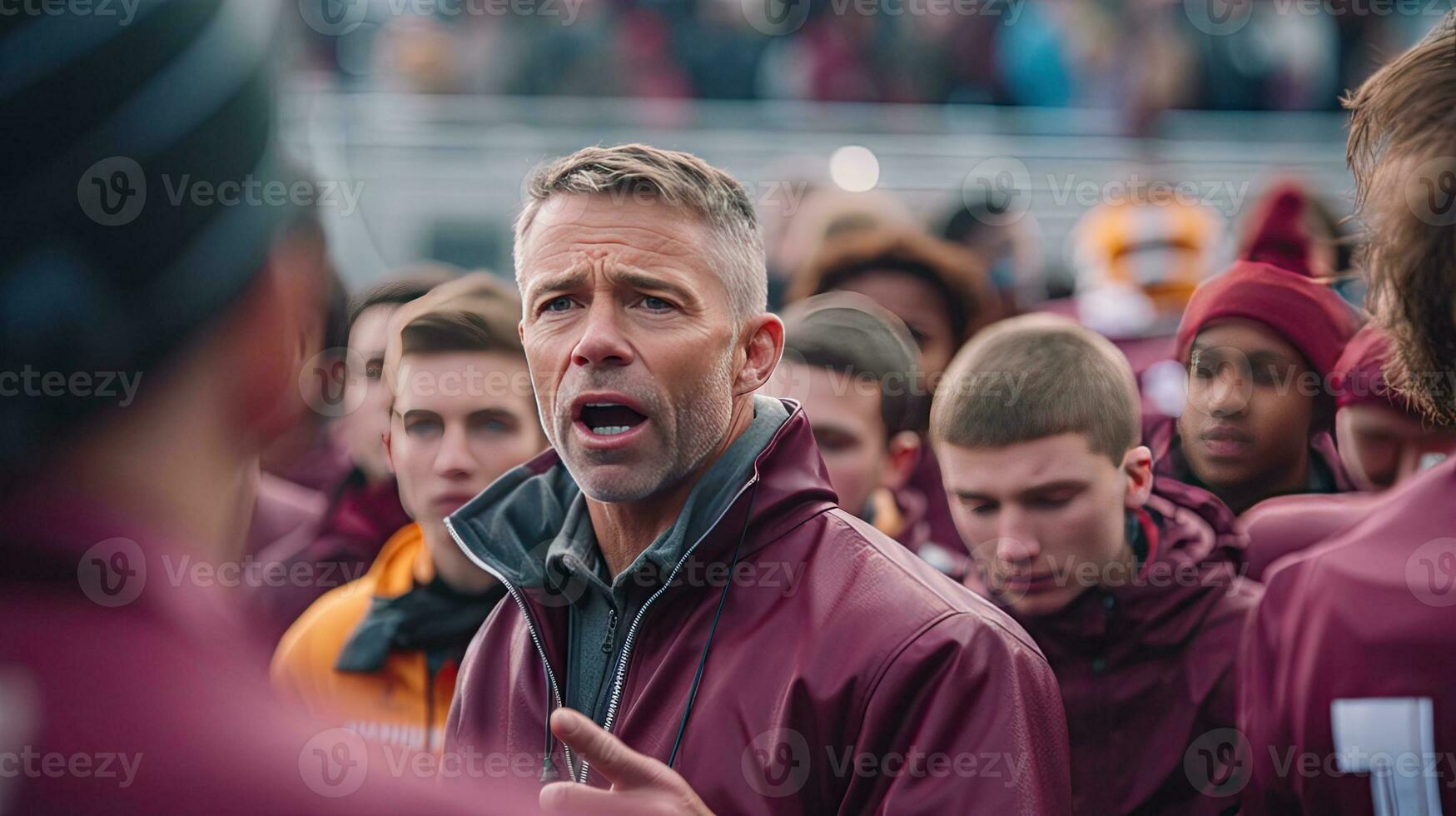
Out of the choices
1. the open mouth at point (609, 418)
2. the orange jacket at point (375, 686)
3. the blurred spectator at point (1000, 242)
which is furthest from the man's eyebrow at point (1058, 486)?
the blurred spectator at point (1000, 242)

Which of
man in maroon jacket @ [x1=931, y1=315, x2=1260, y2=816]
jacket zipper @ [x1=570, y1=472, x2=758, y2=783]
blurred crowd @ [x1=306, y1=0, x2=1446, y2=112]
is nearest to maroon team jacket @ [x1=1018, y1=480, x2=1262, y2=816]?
man in maroon jacket @ [x1=931, y1=315, x2=1260, y2=816]

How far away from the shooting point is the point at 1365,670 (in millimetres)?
2191

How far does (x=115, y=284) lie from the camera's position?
0.96 m

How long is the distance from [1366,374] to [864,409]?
120 cm

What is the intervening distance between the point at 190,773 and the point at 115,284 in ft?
1.15

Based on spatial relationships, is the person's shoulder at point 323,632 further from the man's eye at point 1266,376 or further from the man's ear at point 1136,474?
the man's eye at point 1266,376

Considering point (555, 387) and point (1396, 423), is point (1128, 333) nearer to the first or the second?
point (1396, 423)

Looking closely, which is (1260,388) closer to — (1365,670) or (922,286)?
(1365,670)

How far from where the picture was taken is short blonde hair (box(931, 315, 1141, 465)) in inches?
106

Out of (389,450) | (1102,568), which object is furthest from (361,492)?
(1102,568)

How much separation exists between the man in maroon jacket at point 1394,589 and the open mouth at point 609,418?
1.21 meters

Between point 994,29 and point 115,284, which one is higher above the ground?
point 994,29

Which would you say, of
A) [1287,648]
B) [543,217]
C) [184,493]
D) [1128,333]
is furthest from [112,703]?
[1128,333]

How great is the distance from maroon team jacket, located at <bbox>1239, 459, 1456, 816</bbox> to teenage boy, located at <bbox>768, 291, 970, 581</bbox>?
3.27 feet
